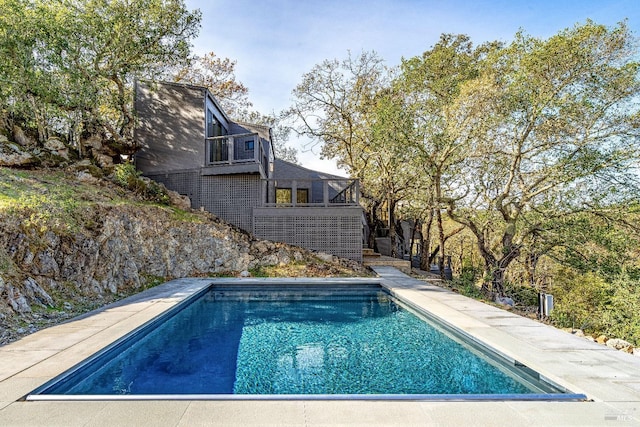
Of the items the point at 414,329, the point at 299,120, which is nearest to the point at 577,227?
the point at 414,329

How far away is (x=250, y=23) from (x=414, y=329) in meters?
12.5

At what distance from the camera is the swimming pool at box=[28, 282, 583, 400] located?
3428 millimetres

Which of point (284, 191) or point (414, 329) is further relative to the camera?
point (284, 191)

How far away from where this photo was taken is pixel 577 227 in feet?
35.4

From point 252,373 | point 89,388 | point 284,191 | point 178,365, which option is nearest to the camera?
point 89,388

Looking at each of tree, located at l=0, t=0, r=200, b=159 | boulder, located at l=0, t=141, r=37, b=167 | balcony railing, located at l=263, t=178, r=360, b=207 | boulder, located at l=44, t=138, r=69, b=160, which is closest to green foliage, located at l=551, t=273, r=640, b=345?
balcony railing, located at l=263, t=178, r=360, b=207

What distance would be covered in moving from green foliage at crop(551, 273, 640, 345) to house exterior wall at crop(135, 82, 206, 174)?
531 inches

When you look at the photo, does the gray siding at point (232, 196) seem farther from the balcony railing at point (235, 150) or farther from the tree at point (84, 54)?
the tree at point (84, 54)

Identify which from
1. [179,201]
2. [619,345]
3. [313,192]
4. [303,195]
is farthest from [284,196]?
[619,345]

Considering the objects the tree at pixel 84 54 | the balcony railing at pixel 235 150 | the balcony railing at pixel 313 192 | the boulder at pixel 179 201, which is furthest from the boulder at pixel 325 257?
the tree at pixel 84 54

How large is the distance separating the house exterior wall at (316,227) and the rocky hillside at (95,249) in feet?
1.77

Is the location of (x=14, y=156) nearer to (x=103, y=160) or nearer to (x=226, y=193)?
(x=103, y=160)

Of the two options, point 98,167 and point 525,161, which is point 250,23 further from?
point 525,161

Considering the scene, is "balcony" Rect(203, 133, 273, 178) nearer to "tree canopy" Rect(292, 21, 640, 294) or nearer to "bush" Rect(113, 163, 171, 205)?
"bush" Rect(113, 163, 171, 205)
